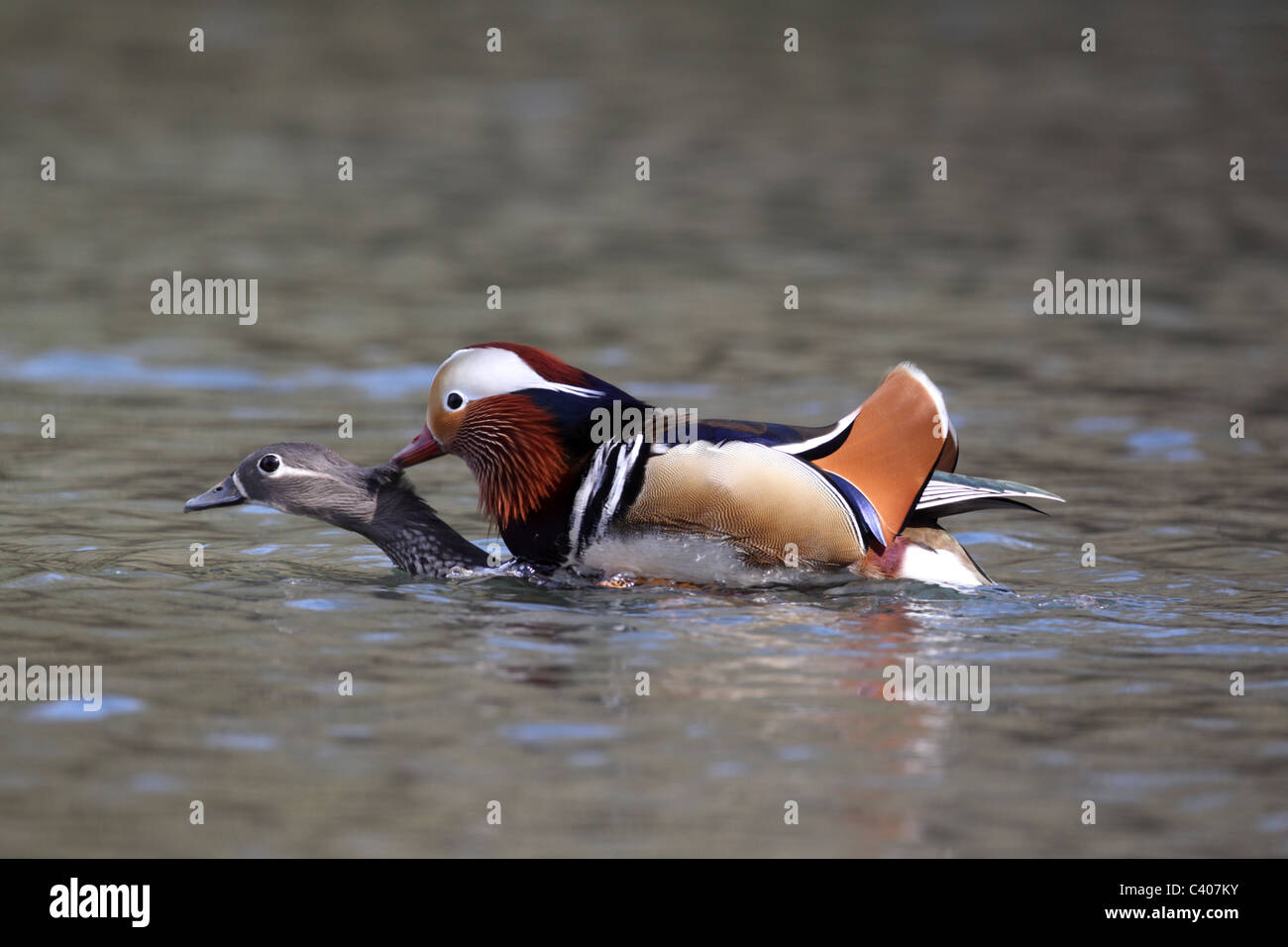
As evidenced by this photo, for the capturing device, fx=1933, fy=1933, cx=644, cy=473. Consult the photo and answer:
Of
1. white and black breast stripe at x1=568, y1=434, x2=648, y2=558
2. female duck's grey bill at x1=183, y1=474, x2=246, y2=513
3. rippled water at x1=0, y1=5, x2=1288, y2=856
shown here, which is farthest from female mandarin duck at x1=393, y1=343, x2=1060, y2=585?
female duck's grey bill at x1=183, y1=474, x2=246, y2=513

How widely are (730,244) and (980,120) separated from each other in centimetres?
548

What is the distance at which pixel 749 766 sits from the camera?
5457 mm

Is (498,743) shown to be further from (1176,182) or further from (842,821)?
(1176,182)

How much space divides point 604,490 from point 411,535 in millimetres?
1081

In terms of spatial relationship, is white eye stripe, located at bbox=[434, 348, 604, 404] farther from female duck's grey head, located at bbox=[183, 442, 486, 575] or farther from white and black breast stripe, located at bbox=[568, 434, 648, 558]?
female duck's grey head, located at bbox=[183, 442, 486, 575]

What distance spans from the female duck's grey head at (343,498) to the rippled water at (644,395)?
207 millimetres

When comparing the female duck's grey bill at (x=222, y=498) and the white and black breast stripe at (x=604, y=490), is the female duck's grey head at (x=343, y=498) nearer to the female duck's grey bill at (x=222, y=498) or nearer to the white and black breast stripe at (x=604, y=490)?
the female duck's grey bill at (x=222, y=498)

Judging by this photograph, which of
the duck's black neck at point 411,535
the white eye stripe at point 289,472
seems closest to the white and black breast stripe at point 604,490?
the duck's black neck at point 411,535

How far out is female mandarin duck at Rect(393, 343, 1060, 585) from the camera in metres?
7.08

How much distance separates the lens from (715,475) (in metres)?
7.04

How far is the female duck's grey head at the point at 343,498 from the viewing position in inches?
313

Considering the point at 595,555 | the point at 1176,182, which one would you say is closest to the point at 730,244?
the point at 1176,182

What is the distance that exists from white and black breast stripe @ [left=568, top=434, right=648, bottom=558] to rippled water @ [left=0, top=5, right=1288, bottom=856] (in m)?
0.22

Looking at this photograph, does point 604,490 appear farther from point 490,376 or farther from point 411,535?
point 411,535
